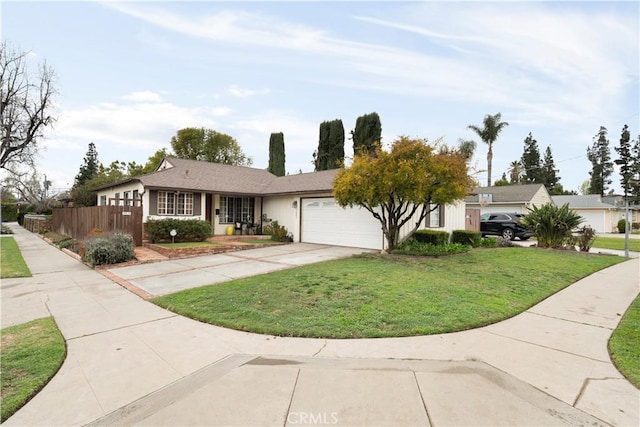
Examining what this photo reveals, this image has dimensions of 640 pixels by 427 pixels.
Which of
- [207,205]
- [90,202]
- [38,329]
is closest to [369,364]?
[38,329]

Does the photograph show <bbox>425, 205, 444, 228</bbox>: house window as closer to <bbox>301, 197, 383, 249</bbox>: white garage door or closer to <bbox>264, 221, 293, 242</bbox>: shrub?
<bbox>301, 197, 383, 249</bbox>: white garage door

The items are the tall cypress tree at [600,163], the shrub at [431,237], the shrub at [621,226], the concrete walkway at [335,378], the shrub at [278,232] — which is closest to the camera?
the concrete walkway at [335,378]

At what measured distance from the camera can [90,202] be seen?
83.4 ft

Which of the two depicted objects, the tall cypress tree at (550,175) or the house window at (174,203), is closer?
the house window at (174,203)

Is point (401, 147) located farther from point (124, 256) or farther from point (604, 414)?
point (124, 256)

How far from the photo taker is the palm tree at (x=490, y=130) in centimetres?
3522

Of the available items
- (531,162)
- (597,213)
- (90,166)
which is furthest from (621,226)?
(90,166)

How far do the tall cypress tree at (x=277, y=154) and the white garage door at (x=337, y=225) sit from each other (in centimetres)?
1970

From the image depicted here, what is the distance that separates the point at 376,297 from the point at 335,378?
9.62 ft

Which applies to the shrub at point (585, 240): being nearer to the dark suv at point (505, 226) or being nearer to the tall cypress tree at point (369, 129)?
the dark suv at point (505, 226)

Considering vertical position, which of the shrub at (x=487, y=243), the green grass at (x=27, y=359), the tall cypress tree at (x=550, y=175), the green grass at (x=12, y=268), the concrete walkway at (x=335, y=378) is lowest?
the green grass at (x=12, y=268)

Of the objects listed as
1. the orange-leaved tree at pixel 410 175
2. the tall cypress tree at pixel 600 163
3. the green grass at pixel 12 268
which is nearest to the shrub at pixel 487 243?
the orange-leaved tree at pixel 410 175

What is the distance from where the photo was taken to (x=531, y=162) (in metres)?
53.7

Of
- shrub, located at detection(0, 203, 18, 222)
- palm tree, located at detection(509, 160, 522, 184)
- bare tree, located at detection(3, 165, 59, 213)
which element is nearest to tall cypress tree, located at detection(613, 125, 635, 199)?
palm tree, located at detection(509, 160, 522, 184)
